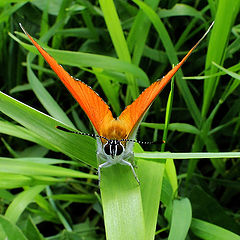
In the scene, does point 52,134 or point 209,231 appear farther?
point 209,231

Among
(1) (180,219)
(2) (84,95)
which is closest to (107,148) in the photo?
(2) (84,95)

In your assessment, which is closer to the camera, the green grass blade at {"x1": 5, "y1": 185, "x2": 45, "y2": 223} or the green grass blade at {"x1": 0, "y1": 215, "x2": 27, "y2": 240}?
the green grass blade at {"x1": 0, "y1": 215, "x2": 27, "y2": 240}

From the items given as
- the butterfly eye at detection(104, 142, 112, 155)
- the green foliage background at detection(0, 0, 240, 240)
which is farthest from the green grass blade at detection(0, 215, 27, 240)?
the butterfly eye at detection(104, 142, 112, 155)

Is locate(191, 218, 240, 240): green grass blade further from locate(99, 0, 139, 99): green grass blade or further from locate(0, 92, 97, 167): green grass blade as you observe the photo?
locate(99, 0, 139, 99): green grass blade

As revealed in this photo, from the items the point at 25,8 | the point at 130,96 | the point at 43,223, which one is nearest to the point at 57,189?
the point at 43,223

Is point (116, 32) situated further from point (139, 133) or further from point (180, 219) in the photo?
point (180, 219)

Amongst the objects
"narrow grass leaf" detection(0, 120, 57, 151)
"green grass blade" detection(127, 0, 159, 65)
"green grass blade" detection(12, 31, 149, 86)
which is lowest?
"narrow grass leaf" detection(0, 120, 57, 151)

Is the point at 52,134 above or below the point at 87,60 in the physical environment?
below
